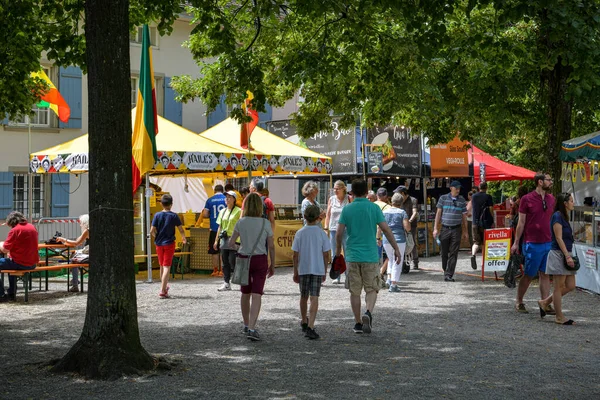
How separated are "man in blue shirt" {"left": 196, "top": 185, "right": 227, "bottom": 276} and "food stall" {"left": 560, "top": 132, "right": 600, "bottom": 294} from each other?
659 cm

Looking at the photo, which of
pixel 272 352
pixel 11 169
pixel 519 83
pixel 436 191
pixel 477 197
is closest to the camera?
pixel 272 352

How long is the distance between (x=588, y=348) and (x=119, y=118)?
5.46 m

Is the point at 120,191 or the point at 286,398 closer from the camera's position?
the point at 286,398

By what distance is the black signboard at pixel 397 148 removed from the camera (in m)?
23.8

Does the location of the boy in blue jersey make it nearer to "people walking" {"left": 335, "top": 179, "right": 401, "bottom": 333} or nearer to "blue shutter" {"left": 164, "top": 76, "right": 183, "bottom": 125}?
"people walking" {"left": 335, "top": 179, "right": 401, "bottom": 333}

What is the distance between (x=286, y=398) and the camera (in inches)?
282

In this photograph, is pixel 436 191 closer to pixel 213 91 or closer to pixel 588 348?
pixel 213 91

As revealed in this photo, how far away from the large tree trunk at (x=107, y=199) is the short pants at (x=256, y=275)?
2276mm

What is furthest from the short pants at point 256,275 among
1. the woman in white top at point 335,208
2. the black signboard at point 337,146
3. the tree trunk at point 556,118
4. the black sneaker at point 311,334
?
the black signboard at point 337,146

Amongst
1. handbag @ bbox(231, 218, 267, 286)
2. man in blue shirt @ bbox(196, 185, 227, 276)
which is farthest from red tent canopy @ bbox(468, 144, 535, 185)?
handbag @ bbox(231, 218, 267, 286)

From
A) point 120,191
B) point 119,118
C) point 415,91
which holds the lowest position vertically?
point 120,191

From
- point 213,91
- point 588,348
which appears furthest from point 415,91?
point 588,348

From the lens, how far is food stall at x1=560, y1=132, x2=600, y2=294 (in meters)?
15.2

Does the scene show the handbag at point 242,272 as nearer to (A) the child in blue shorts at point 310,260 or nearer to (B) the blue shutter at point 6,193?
(A) the child in blue shorts at point 310,260
